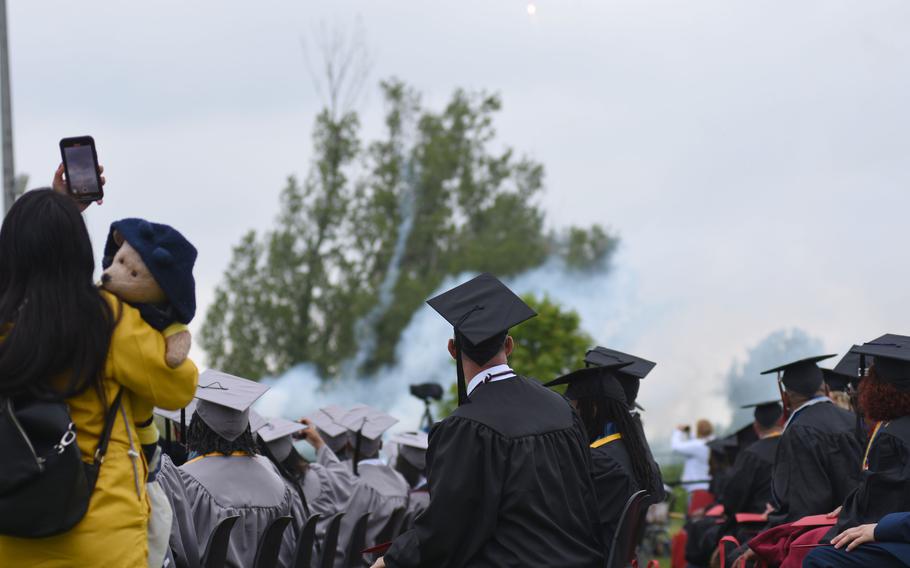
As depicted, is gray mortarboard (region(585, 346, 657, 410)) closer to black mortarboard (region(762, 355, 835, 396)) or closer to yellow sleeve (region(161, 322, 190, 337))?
black mortarboard (region(762, 355, 835, 396))

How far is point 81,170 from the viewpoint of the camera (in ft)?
11.9

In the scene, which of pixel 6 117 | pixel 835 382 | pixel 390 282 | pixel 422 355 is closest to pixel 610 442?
pixel 835 382

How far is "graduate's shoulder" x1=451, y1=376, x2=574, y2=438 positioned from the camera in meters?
3.89

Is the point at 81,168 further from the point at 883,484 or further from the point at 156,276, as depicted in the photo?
the point at 883,484

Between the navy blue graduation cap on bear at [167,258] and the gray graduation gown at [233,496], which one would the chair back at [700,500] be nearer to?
the gray graduation gown at [233,496]

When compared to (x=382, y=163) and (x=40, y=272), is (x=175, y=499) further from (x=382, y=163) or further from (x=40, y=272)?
(x=382, y=163)

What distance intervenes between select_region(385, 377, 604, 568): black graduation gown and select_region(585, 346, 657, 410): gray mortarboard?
2245 mm

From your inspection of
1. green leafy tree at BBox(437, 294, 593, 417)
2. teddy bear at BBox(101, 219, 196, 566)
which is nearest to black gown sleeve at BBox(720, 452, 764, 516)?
teddy bear at BBox(101, 219, 196, 566)

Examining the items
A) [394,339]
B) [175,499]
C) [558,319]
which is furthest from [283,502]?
[394,339]

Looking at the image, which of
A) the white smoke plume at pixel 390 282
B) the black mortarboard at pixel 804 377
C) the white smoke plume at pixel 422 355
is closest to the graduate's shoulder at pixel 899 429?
the black mortarboard at pixel 804 377

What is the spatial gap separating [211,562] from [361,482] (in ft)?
10.7

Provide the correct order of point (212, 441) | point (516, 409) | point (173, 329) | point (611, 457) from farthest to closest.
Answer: point (212, 441) < point (611, 457) < point (516, 409) < point (173, 329)

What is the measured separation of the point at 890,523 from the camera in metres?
4.30

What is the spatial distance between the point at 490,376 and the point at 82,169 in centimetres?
156
